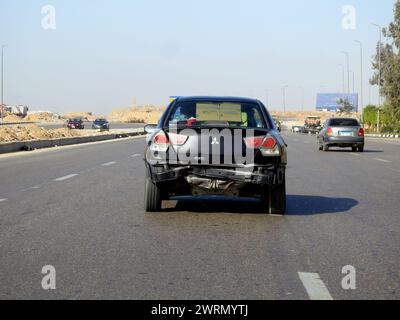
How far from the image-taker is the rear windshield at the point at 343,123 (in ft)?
113

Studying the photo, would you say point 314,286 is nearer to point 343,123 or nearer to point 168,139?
point 168,139

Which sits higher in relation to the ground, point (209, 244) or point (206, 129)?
point (206, 129)

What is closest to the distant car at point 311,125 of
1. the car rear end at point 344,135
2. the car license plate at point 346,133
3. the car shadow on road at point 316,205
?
the car rear end at point 344,135

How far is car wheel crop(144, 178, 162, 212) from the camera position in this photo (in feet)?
35.6

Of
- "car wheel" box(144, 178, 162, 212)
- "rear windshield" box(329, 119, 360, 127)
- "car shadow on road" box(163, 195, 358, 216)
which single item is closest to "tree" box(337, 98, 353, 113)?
"rear windshield" box(329, 119, 360, 127)

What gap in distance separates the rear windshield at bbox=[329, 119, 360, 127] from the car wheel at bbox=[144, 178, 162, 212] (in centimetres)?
2431

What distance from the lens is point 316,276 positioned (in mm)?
6848

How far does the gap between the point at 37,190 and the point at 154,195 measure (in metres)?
4.20

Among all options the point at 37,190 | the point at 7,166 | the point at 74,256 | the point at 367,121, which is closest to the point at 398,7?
the point at 367,121

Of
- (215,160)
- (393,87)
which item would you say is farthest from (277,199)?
(393,87)

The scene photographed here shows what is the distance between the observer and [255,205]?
40.6 ft

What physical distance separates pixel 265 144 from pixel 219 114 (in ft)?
4.72

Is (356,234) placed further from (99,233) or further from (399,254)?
(99,233)

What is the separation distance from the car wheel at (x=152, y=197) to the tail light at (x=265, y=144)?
1.41m
